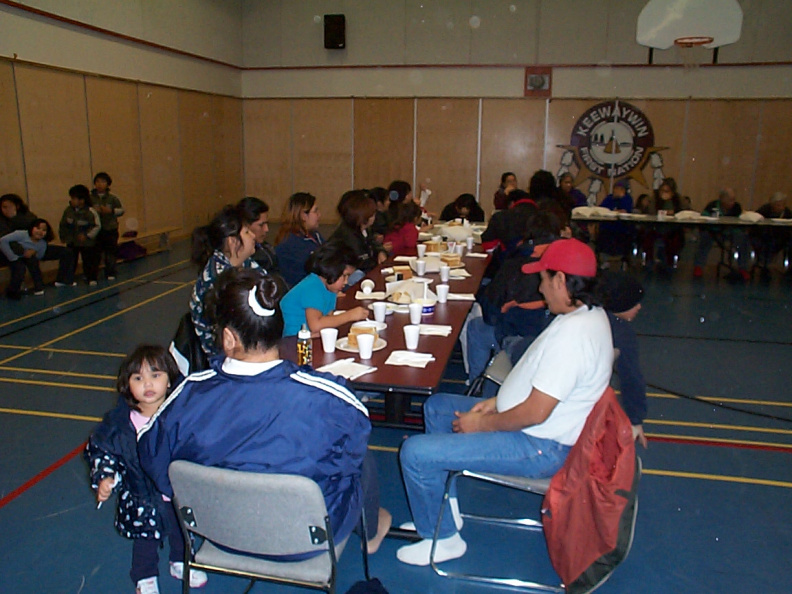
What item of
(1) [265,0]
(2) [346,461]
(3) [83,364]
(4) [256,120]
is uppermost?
(1) [265,0]

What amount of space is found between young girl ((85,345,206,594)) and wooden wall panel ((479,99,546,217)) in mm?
13807

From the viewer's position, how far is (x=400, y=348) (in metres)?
3.46

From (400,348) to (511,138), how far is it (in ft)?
42.8

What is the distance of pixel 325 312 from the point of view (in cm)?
389

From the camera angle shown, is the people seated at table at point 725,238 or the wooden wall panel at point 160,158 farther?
the wooden wall panel at point 160,158

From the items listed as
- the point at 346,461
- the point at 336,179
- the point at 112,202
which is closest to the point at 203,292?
the point at 346,461

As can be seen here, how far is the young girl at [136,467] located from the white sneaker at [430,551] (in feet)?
3.12

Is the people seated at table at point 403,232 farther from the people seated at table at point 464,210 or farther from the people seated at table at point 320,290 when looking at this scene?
the people seated at table at point 320,290

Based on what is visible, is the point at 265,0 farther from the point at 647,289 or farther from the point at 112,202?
the point at 647,289

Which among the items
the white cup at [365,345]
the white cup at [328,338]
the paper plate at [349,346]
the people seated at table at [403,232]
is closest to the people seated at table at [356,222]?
the people seated at table at [403,232]

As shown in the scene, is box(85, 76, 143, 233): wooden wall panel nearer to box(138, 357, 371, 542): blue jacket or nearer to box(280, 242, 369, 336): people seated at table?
box(280, 242, 369, 336): people seated at table

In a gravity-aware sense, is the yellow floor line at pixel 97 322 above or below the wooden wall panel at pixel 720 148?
below

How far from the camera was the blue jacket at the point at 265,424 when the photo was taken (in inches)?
80.4

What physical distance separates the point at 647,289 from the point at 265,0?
1178 centimetres
